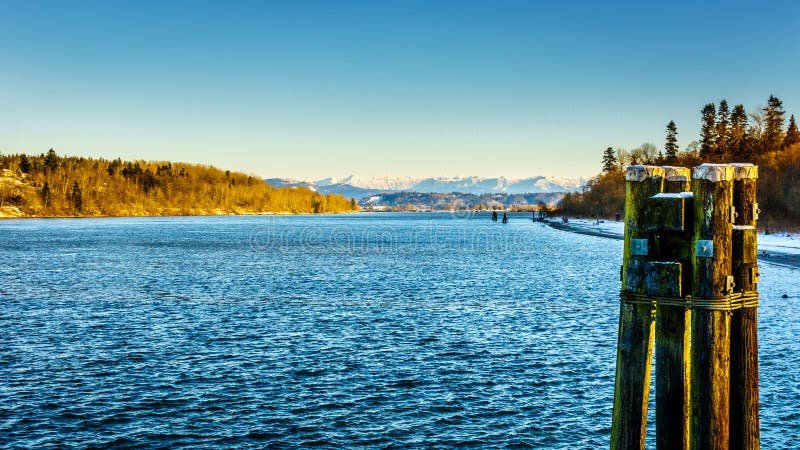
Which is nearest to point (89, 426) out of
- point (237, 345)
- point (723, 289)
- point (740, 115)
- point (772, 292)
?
point (237, 345)

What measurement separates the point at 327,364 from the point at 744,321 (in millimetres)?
14754

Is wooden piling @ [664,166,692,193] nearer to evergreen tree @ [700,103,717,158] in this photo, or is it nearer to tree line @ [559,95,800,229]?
tree line @ [559,95,800,229]

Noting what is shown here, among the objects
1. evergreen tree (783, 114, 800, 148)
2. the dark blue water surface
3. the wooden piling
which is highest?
evergreen tree (783, 114, 800, 148)

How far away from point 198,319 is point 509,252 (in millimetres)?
54754

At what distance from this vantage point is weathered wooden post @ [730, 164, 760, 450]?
8438 millimetres

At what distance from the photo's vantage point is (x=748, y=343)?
8617mm

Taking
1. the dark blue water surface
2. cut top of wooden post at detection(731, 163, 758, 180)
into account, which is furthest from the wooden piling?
the dark blue water surface

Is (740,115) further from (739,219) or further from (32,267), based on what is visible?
(739,219)

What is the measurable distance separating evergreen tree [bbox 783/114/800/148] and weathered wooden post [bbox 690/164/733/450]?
13294 cm

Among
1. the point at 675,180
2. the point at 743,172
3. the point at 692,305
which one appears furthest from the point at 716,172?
the point at 692,305

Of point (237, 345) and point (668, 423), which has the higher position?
point (668, 423)

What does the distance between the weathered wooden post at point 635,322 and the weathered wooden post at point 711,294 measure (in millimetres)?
565

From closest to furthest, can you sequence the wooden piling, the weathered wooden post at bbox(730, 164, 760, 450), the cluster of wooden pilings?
the cluster of wooden pilings
the weathered wooden post at bbox(730, 164, 760, 450)
the wooden piling

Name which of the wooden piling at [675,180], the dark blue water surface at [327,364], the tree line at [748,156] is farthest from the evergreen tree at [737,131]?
the wooden piling at [675,180]
